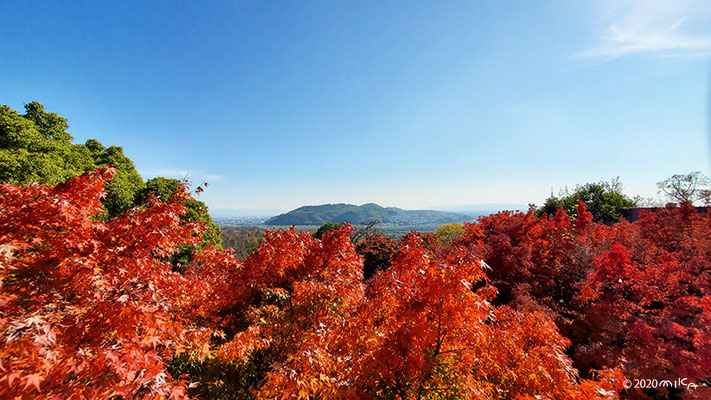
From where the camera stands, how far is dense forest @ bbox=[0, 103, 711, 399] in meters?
3.04

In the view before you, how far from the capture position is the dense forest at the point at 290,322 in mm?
3043

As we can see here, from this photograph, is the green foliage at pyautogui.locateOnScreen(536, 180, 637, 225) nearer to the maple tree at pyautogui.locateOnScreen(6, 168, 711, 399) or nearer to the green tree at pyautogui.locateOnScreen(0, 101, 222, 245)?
the maple tree at pyautogui.locateOnScreen(6, 168, 711, 399)

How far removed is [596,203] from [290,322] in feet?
153

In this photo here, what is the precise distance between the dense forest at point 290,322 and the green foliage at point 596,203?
94.6 ft

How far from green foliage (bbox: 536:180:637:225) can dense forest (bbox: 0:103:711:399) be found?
2883 cm

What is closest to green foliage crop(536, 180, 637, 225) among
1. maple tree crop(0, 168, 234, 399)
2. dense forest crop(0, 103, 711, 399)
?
dense forest crop(0, 103, 711, 399)

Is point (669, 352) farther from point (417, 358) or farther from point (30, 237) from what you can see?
point (30, 237)

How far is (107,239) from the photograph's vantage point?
4.71 m

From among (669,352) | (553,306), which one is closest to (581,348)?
(669,352)

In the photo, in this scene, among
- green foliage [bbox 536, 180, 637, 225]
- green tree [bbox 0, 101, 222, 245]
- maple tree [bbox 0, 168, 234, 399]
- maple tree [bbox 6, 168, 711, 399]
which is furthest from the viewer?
green foliage [bbox 536, 180, 637, 225]

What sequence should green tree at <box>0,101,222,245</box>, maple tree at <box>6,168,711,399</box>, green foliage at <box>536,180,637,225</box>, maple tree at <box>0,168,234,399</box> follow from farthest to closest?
green foliage at <box>536,180,637,225</box>
green tree at <box>0,101,222,245</box>
maple tree at <box>6,168,711,399</box>
maple tree at <box>0,168,234,399</box>

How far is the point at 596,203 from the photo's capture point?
116 feet

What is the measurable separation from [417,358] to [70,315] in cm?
501

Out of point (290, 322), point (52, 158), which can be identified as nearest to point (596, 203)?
point (290, 322)
